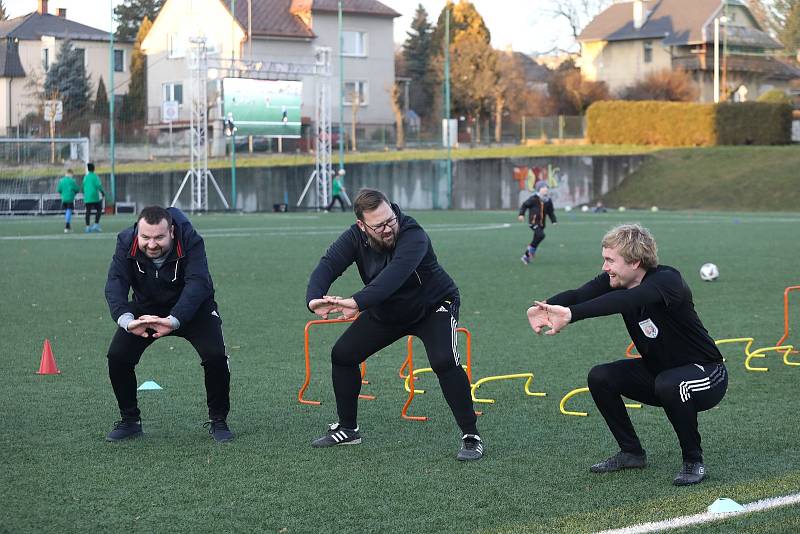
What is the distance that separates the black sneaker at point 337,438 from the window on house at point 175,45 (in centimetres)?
5247

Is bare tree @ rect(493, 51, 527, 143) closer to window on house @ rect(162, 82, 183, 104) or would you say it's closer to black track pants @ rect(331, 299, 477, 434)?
window on house @ rect(162, 82, 183, 104)

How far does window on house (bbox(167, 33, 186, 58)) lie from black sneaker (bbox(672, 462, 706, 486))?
54.0m

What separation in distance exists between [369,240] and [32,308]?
31.7 feet

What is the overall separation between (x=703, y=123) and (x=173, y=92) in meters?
27.4

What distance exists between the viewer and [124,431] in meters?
7.78

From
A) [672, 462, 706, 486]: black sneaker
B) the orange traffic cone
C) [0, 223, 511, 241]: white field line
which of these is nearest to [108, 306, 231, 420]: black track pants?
the orange traffic cone

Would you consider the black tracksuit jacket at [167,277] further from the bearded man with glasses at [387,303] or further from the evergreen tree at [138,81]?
the evergreen tree at [138,81]

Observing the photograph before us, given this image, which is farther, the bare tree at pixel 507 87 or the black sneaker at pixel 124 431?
the bare tree at pixel 507 87

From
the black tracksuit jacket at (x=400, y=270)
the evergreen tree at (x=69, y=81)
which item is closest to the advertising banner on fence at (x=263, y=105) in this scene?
the evergreen tree at (x=69, y=81)

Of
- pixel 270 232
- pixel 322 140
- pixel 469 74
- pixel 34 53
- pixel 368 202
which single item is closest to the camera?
pixel 368 202

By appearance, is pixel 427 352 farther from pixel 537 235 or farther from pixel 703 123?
pixel 703 123

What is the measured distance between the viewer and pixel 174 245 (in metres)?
7.53

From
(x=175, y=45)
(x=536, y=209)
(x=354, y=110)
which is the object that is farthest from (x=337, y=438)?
(x=354, y=110)

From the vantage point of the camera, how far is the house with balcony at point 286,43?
57594 millimetres
